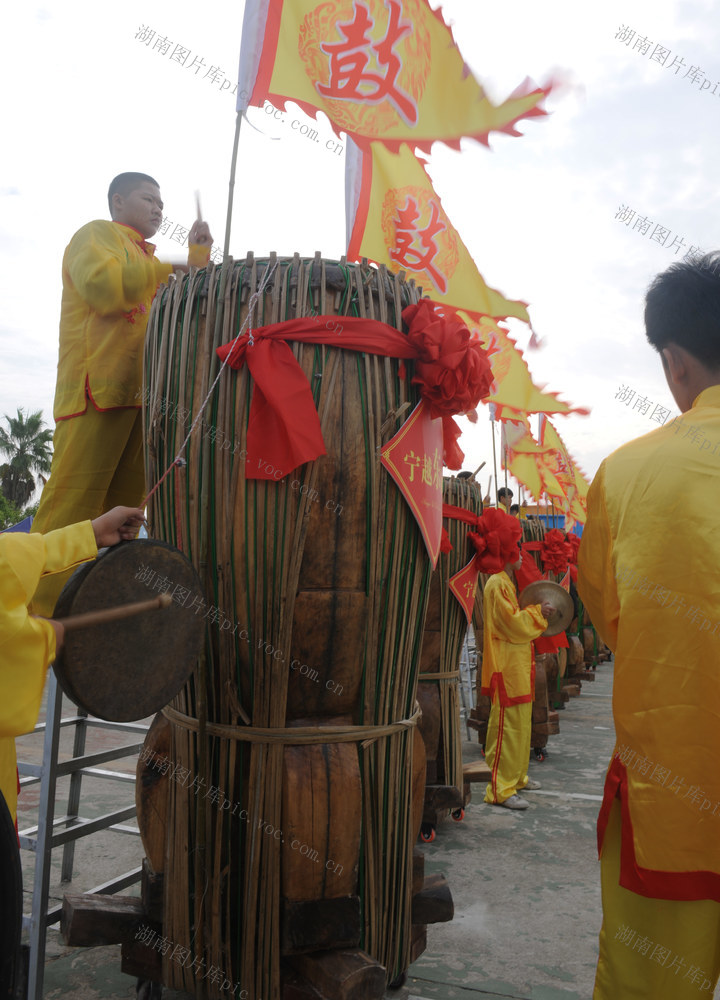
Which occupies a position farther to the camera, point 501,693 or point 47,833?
point 501,693

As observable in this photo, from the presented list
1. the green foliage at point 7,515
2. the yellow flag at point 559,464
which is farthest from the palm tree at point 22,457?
the yellow flag at point 559,464

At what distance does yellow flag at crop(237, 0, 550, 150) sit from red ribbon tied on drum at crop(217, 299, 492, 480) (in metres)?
1.09

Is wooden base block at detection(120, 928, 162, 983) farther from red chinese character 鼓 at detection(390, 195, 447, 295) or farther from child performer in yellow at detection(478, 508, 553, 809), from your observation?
child performer in yellow at detection(478, 508, 553, 809)

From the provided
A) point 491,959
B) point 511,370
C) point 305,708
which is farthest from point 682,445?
point 511,370

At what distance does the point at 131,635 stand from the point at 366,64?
8.32ft

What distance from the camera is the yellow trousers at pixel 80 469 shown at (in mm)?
2457

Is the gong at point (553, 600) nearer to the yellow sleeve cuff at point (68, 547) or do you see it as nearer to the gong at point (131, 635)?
the gong at point (131, 635)

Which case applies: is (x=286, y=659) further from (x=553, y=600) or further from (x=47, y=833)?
(x=553, y=600)

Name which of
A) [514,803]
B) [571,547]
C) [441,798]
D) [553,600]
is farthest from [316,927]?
[571,547]

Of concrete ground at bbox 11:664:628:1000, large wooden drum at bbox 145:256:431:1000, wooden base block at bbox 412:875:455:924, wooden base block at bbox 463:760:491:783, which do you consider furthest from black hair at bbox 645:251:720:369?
wooden base block at bbox 463:760:491:783

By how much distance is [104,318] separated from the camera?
2.42 metres

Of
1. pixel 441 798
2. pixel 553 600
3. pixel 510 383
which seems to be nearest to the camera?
pixel 441 798

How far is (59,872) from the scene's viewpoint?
11.9ft

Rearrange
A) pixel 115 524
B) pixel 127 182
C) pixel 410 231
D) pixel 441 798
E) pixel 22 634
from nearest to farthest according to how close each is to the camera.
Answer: pixel 22 634 → pixel 115 524 → pixel 127 182 → pixel 441 798 → pixel 410 231
